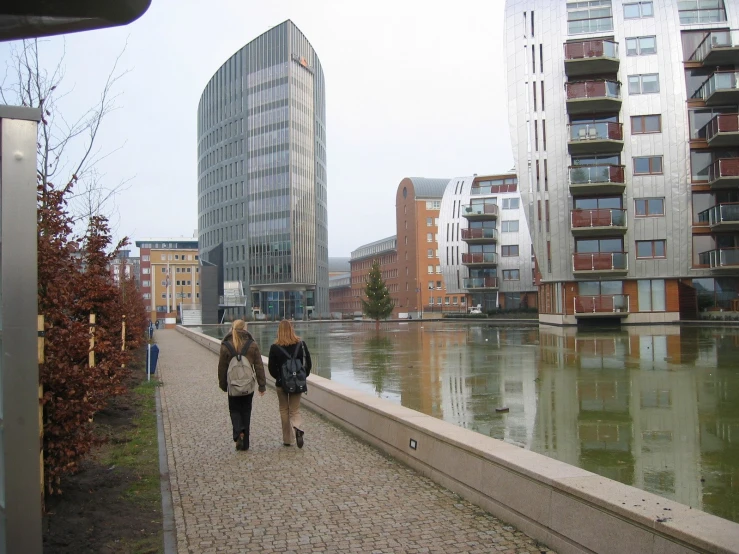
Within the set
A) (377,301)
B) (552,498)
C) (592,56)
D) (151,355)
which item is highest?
(592,56)

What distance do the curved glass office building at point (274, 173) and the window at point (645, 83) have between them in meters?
57.6

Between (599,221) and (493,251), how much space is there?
3048 cm

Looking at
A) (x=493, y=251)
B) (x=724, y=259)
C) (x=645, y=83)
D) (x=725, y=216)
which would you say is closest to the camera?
(x=725, y=216)

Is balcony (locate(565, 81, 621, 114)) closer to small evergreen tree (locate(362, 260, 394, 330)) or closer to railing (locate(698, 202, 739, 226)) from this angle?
railing (locate(698, 202, 739, 226))

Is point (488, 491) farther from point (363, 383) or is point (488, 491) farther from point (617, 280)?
point (617, 280)

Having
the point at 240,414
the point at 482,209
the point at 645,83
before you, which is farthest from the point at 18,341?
the point at 482,209

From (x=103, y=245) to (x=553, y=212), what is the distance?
3354cm

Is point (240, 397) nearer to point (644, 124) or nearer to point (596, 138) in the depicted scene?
point (596, 138)

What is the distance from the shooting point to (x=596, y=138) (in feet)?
127

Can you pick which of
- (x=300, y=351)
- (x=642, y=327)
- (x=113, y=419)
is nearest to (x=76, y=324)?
(x=300, y=351)

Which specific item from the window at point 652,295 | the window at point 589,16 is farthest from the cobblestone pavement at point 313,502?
the window at point 589,16

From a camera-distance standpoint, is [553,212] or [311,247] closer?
[553,212]

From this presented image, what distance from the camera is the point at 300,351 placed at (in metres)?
8.73

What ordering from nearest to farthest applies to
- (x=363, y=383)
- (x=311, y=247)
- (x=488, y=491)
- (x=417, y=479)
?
(x=488, y=491)
(x=417, y=479)
(x=363, y=383)
(x=311, y=247)
